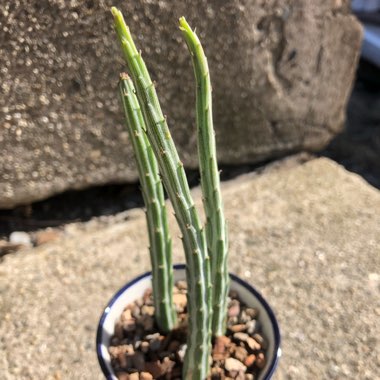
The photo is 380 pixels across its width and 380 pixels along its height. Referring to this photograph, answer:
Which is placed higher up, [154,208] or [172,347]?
[154,208]

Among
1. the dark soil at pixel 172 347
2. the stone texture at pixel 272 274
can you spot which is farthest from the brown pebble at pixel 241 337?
the stone texture at pixel 272 274

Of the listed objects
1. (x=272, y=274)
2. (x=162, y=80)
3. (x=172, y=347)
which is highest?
(x=162, y=80)

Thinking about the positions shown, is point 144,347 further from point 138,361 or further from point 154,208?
point 154,208

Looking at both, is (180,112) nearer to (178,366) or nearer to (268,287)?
(268,287)

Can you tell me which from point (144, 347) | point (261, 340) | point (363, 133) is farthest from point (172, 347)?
point (363, 133)

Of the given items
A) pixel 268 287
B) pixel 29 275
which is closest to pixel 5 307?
pixel 29 275

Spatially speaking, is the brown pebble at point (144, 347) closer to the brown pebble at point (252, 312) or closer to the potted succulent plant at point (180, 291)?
the potted succulent plant at point (180, 291)
